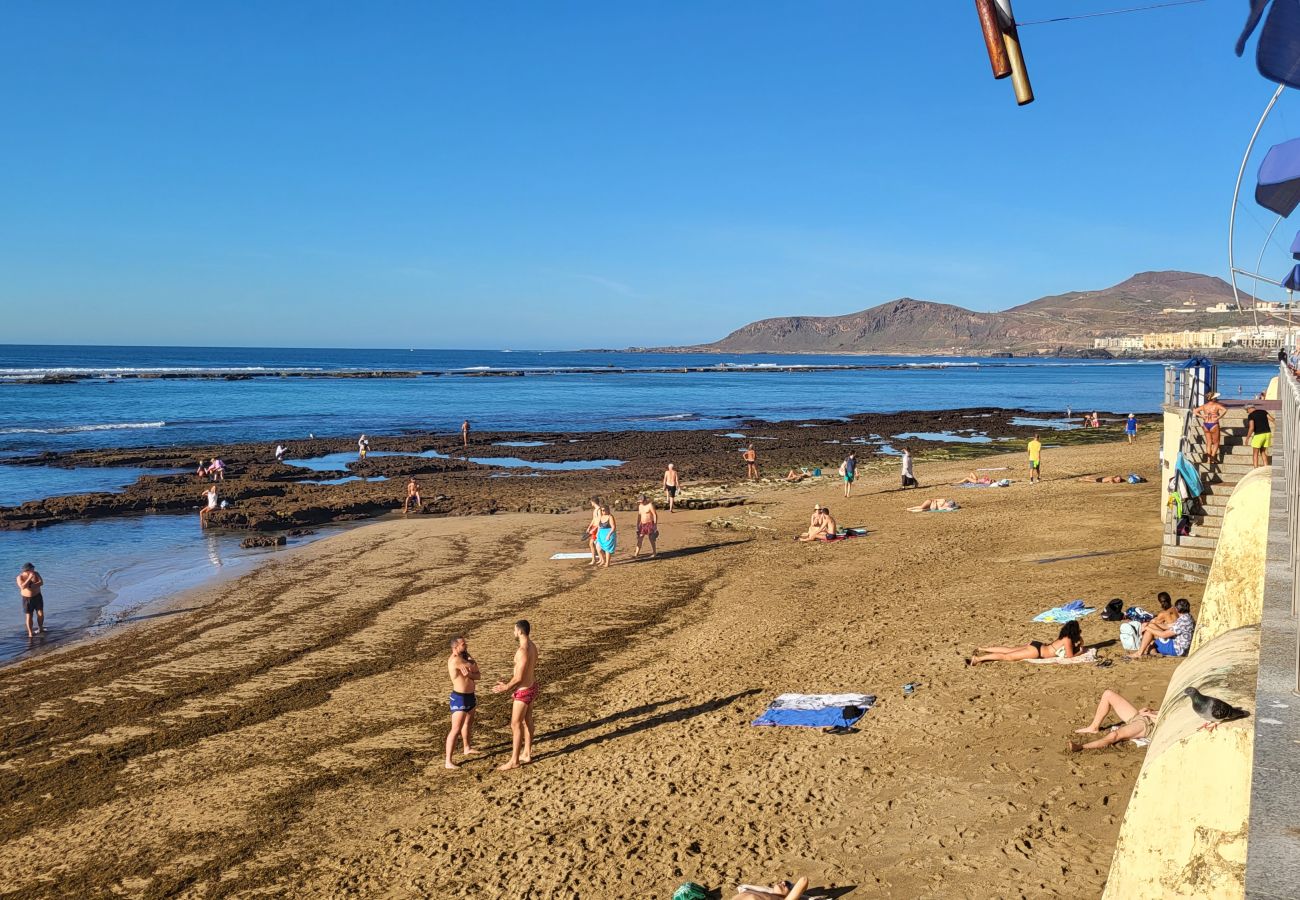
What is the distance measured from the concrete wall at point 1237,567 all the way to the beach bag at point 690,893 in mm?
4887

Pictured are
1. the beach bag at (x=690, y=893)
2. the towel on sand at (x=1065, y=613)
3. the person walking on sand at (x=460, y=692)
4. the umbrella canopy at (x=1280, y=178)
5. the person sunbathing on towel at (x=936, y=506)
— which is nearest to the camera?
the beach bag at (x=690, y=893)

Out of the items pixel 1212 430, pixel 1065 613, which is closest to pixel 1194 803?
pixel 1065 613

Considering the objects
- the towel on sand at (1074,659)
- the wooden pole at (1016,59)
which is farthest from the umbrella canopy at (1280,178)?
the towel on sand at (1074,659)

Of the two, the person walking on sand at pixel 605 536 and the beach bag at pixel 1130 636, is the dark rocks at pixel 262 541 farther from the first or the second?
the beach bag at pixel 1130 636

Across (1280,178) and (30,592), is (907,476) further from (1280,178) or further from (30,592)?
(30,592)

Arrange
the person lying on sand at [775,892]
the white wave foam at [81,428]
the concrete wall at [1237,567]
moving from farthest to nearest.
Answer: the white wave foam at [81,428]
the concrete wall at [1237,567]
the person lying on sand at [775,892]

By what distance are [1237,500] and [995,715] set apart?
9.71 ft

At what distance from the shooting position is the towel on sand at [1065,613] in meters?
11.6

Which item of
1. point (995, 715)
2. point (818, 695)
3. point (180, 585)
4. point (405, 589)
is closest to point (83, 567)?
point (180, 585)

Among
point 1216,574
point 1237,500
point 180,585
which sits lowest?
point 180,585

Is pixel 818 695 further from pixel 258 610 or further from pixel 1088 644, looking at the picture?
pixel 258 610

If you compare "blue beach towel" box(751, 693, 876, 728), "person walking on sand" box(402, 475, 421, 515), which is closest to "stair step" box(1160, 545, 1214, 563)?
"blue beach towel" box(751, 693, 876, 728)

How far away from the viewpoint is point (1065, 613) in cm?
1168

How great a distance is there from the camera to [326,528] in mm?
23719
